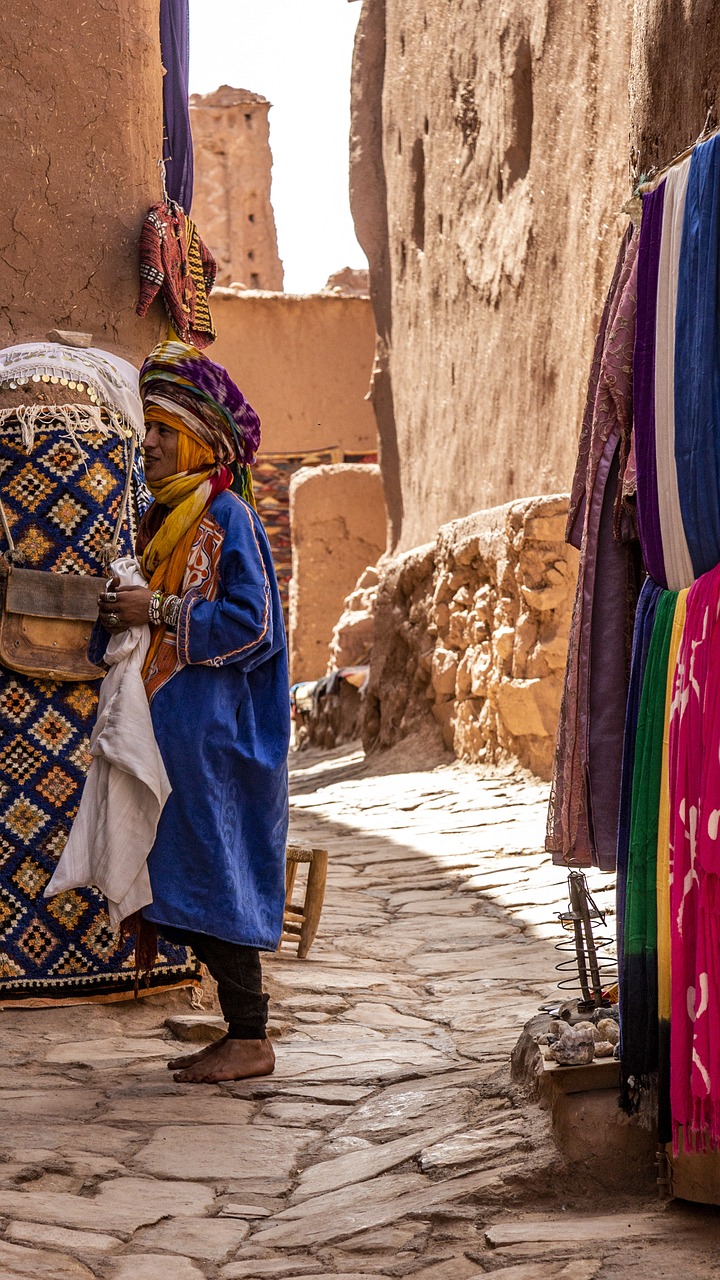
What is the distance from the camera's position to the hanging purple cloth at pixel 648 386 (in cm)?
253

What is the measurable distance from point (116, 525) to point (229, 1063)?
166 cm

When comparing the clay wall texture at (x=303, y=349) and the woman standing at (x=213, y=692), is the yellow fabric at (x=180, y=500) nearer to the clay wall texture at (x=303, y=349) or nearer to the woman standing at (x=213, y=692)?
the woman standing at (x=213, y=692)

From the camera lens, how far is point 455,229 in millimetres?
10758

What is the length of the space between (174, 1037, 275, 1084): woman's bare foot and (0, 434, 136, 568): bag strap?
4.92ft

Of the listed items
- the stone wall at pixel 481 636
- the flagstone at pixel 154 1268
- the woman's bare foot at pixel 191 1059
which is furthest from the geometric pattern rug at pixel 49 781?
the stone wall at pixel 481 636

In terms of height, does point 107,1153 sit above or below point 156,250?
below

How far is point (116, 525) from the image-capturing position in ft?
14.1

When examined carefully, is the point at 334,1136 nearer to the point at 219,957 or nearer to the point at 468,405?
the point at 219,957

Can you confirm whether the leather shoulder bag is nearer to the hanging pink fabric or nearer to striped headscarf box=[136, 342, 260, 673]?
striped headscarf box=[136, 342, 260, 673]

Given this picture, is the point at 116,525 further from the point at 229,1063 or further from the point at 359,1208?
the point at 359,1208

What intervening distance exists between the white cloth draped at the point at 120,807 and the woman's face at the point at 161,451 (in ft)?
1.55

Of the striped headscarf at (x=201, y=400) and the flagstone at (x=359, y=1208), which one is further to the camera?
the striped headscarf at (x=201, y=400)

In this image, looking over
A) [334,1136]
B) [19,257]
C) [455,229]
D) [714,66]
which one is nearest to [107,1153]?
[334,1136]

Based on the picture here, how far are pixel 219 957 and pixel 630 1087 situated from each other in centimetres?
115
